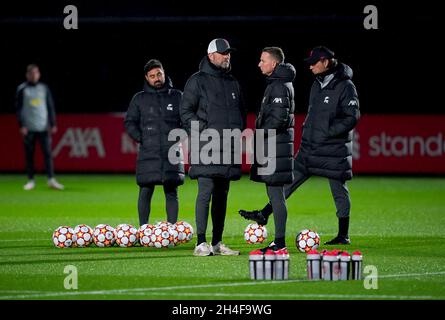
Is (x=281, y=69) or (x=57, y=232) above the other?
(x=281, y=69)

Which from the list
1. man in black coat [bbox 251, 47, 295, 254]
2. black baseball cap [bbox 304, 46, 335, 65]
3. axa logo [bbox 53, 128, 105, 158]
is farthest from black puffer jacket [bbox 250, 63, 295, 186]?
axa logo [bbox 53, 128, 105, 158]

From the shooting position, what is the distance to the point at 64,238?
1467 cm

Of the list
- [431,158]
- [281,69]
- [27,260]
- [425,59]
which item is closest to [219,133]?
[281,69]

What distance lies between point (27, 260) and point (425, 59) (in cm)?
2082

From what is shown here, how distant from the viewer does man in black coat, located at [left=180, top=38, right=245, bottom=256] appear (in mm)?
13562

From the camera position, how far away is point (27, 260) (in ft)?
44.0

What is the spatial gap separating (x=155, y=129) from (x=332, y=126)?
7.19 ft

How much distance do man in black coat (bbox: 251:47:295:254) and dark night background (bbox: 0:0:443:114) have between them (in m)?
15.7

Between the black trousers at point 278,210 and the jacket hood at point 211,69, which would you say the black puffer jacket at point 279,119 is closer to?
the black trousers at point 278,210

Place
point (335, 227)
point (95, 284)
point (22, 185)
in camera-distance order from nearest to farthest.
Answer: point (95, 284), point (335, 227), point (22, 185)

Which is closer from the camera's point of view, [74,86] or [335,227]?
[335,227]

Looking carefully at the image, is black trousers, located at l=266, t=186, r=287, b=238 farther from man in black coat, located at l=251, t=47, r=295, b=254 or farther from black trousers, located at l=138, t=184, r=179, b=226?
black trousers, located at l=138, t=184, r=179, b=226
